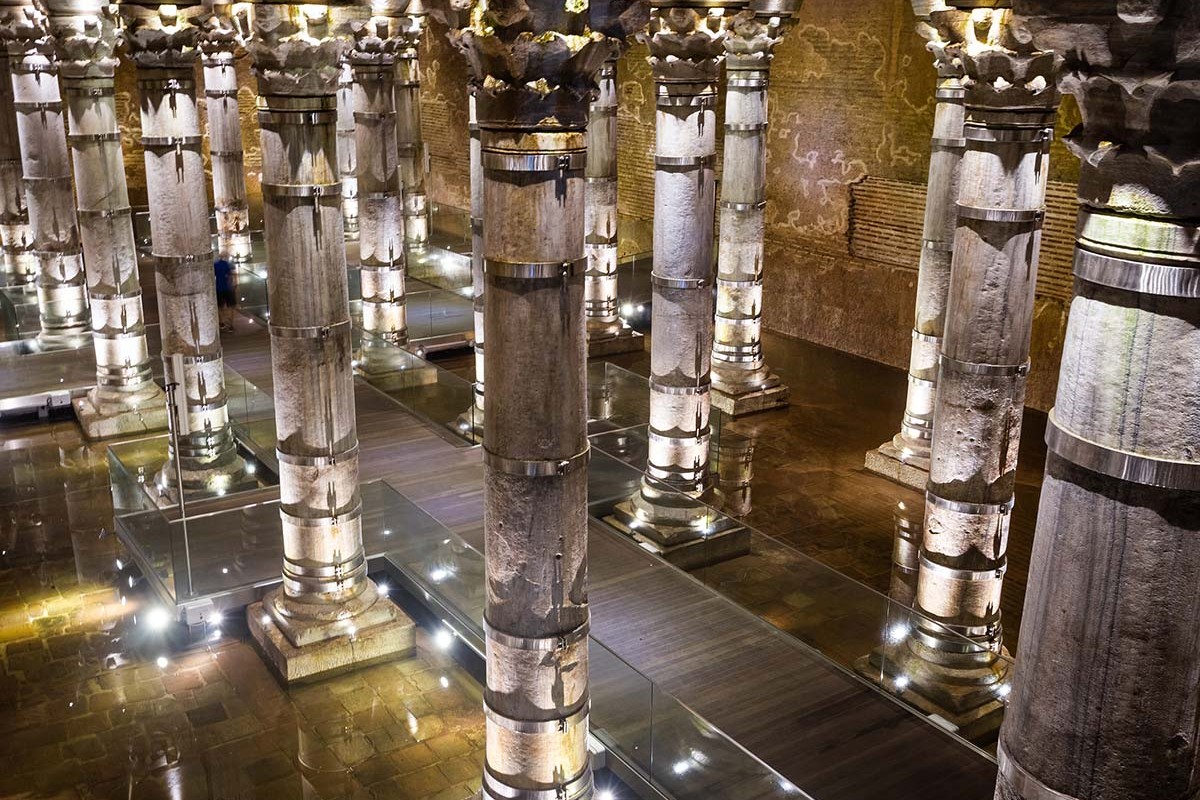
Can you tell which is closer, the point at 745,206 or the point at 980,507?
the point at 980,507

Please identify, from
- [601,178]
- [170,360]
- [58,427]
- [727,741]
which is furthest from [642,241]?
[727,741]

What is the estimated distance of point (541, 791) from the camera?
208 inches

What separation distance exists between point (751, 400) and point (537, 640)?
26.5ft

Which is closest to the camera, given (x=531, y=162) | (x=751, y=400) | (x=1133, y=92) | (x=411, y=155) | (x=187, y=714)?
(x=1133, y=92)

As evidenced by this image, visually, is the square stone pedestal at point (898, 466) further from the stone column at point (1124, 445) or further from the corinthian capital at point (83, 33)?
the stone column at point (1124, 445)

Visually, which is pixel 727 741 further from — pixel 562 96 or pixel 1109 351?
pixel 1109 351

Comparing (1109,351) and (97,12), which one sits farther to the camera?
(97,12)

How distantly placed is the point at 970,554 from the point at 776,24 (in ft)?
19.4

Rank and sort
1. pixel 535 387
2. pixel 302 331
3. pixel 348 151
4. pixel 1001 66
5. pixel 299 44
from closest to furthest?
pixel 535 387
pixel 1001 66
pixel 299 44
pixel 302 331
pixel 348 151

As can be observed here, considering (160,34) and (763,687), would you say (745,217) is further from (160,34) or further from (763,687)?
(763,687)

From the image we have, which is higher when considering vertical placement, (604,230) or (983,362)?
(983,362)

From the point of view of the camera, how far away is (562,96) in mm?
4359

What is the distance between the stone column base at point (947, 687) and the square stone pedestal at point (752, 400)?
5657 mm

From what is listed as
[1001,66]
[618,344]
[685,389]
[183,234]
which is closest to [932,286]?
[685,389]
